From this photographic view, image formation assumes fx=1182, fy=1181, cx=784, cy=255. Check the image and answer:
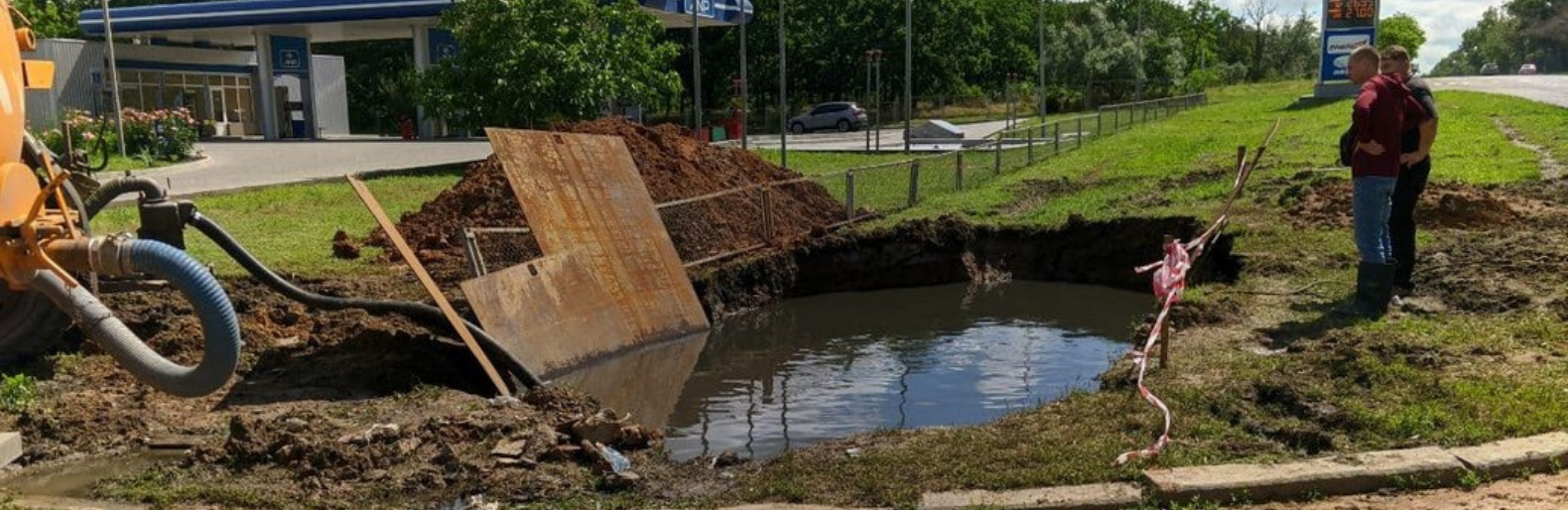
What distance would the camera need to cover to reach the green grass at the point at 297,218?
11789 millimetres

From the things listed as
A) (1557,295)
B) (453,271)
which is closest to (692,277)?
(453,271)

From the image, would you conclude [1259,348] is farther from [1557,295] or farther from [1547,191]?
[1547,191]

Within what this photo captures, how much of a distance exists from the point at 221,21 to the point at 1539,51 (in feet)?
392

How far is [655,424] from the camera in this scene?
329 inches

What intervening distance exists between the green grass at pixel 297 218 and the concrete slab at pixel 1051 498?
8.06 meters

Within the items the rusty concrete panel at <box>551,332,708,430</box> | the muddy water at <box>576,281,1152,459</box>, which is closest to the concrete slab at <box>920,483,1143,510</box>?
the muddy water at <box>576,281,1152,459</box>

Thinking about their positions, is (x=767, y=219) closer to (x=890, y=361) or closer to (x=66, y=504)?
(x=890, y=361)

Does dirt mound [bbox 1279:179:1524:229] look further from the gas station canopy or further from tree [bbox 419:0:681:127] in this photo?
the gas station canopy

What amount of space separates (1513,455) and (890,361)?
564 cm

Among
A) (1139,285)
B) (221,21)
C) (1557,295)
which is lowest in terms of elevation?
(1139,285)

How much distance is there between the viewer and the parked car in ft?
160

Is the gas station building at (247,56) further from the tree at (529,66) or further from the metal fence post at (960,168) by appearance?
the metal fence post at (960,168)

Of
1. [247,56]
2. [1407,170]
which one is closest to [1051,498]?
[1407,170]

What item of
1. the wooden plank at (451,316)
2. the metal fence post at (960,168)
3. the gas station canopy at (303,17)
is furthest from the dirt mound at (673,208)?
the gas station canopy at (303,17)
